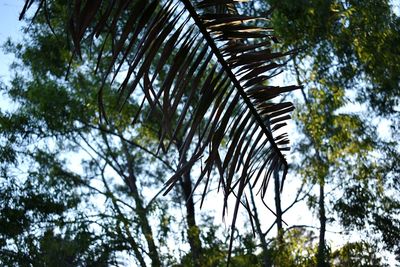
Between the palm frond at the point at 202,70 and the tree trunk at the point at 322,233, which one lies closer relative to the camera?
the palm frond at the point at 202,70

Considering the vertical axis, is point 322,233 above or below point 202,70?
above

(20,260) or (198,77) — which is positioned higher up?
(20,260)

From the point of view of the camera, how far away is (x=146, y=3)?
565 millimetres

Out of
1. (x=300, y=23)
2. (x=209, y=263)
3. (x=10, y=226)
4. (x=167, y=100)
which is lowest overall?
(x=167, y=100)

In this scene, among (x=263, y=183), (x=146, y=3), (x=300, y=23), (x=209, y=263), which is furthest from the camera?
(x=209, y=263)

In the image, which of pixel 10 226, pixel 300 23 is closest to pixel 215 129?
pixel 300 23

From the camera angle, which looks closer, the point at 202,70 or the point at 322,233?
the point at 202,70

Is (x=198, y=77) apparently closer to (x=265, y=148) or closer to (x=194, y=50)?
(x=194, y=50)

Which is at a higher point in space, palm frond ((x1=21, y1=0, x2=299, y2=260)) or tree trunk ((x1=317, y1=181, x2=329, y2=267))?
tree trunk ((x1=317, y1=181, x2=329, y2=267))

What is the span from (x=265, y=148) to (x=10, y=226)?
27.9 feet

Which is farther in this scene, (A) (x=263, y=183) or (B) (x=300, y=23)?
(B) (x=300, y=23)

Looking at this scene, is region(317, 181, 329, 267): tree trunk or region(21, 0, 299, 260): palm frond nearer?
region(21, 0, 299, 260): palm frond

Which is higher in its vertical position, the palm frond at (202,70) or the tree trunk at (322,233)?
the tree trunk at (322,233)

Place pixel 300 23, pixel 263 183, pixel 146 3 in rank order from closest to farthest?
1. pixel 146 3
2. pixel 263 183
3. pixel 300 23
